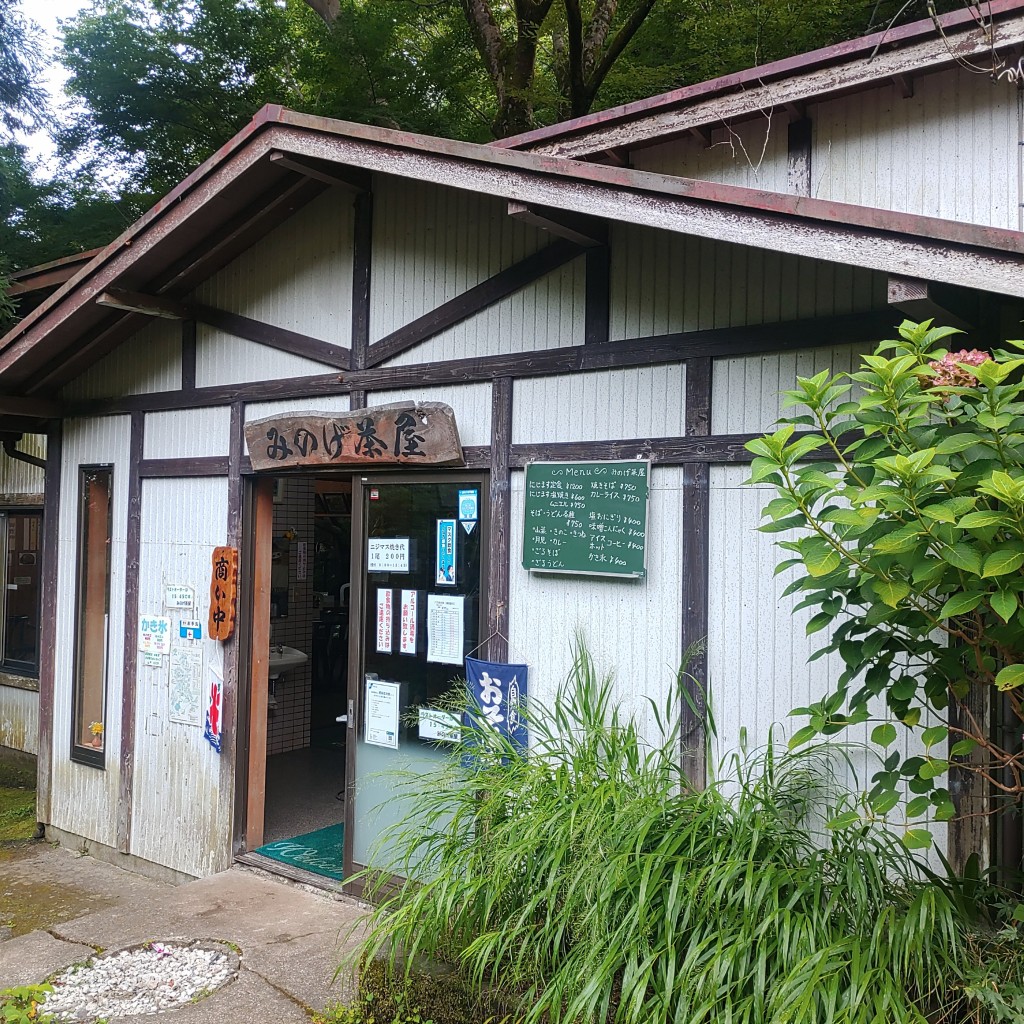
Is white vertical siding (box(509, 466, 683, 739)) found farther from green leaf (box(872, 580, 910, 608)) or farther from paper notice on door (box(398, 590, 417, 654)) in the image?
green leaf (box(872, 580, 910, 608))

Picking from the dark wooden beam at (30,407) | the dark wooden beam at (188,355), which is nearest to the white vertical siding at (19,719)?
the dark wooden beam at (30,407)

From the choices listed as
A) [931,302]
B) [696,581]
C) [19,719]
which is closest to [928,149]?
[931,302]

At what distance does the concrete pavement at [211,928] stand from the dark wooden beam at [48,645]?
793 mm

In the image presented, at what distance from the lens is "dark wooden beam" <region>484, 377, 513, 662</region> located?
453 cm

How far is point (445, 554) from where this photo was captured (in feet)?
A: 15.8

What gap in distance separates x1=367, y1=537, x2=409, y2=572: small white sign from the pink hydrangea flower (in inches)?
120

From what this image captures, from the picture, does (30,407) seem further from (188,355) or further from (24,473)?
(24,473)

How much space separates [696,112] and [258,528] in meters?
3.51

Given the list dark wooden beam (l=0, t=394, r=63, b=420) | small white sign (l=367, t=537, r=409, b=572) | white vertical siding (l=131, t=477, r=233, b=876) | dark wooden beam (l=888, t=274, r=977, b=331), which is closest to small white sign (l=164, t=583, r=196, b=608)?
white vertical siding (l=131, t=477, r=233, b=876)

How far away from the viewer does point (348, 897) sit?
16.5ft

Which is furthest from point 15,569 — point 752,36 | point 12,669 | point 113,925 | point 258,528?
point 752,36

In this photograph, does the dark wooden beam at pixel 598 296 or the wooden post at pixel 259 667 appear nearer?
the dark wooden beam at pixel 598 296

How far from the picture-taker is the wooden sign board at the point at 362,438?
4.69 metres

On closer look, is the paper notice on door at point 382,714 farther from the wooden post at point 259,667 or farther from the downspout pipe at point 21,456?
the downspout pipe at point 21,456
